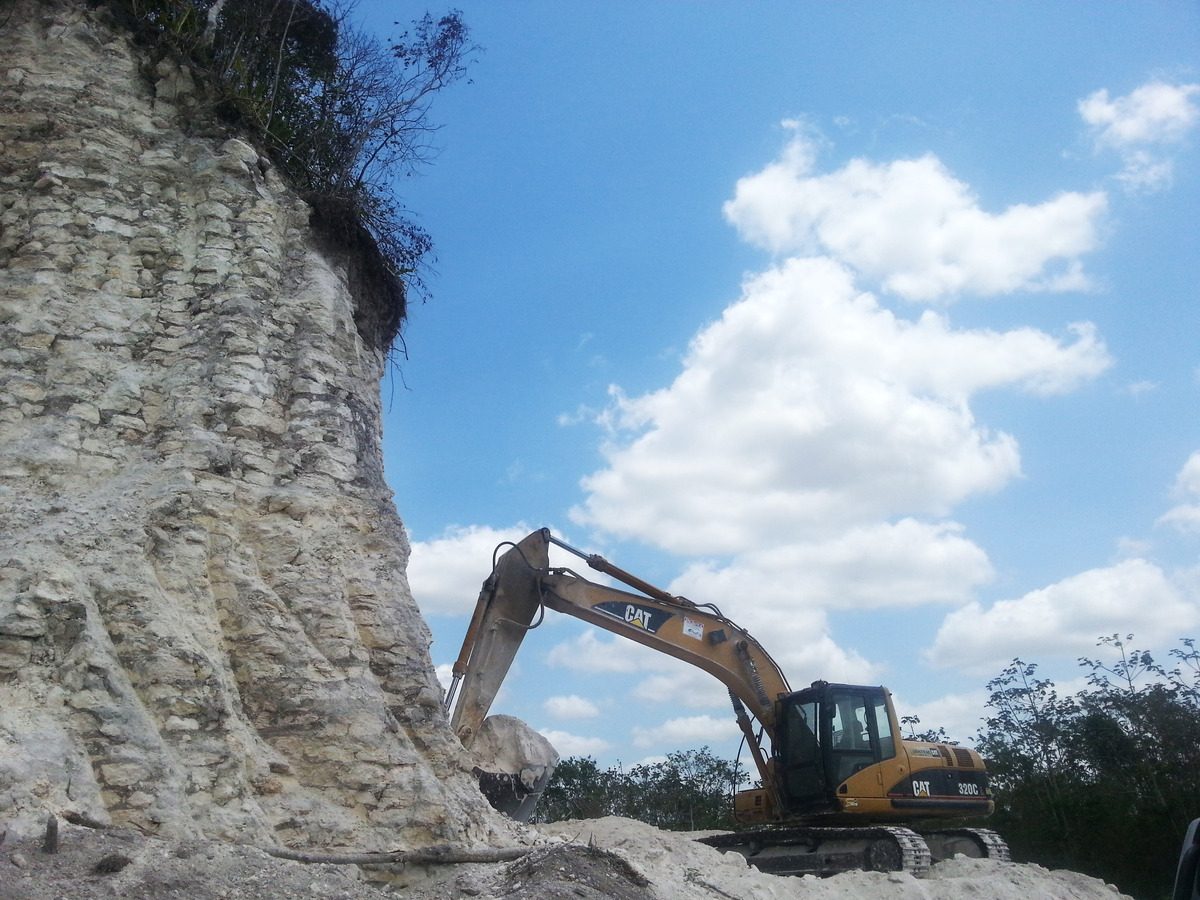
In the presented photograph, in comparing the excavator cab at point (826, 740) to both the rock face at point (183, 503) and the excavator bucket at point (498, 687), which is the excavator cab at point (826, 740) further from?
the rock face at point (183, 503)

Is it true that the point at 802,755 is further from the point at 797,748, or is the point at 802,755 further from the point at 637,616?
the point at 637,616

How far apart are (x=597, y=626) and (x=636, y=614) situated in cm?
47

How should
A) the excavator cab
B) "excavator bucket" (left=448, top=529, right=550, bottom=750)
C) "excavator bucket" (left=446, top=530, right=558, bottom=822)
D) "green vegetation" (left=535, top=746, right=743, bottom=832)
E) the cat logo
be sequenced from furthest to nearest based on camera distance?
"green vegetation" (left=535, top=746, right=743, bottom=832) → the cat logo → the excavator cab → "excavator bucket" (left=448, top=529, right=550, bottom=750) → "excavator bucket" (left=446, top=530, right=558, bottom=822)

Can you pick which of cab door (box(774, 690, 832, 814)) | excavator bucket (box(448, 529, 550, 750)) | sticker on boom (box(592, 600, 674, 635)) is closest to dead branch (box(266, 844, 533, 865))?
excavator bucket (box(448, 529, 550, 750))

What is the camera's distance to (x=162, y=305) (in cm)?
696

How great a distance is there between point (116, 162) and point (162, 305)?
133cm

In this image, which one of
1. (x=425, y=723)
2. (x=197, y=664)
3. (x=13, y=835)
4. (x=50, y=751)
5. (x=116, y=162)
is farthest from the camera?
(x=116, y=162)

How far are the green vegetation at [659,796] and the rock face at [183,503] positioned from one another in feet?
59.9

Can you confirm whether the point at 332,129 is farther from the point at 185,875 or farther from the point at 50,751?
the point at 185,875

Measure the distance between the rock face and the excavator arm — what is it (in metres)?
2.32

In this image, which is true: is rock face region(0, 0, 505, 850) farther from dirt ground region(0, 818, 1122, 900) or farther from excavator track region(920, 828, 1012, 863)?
excavator track region(920, 828, 1012, 863)

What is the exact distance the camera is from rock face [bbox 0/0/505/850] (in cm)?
494

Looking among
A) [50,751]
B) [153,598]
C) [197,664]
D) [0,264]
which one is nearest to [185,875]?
[50,751]

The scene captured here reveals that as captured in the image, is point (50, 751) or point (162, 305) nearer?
point (50, 751)
